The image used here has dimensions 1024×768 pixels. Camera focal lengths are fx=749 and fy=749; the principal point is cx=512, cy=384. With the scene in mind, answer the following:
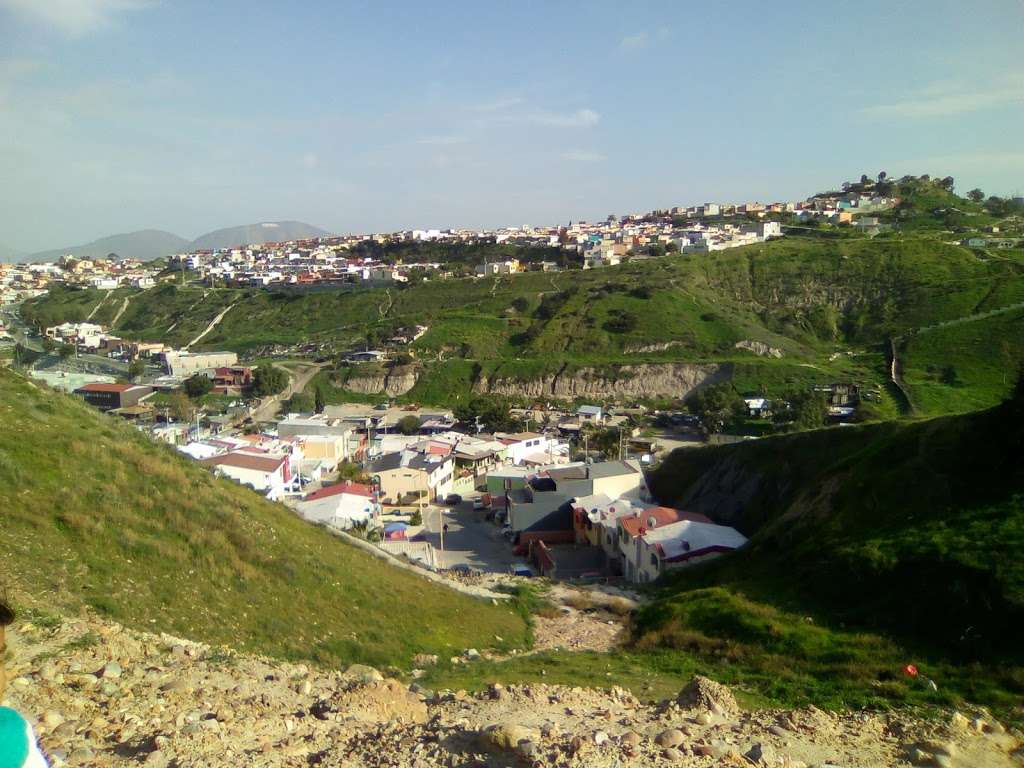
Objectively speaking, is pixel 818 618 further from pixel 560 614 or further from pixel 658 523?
pixel 658 523

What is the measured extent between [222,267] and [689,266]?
269ft

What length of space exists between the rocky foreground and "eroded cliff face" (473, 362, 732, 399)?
154 feet

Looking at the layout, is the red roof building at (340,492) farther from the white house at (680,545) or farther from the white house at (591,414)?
the white house at (591,414)

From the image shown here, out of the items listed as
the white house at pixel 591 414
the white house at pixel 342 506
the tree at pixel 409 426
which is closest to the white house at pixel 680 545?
the white house at pixel 342 506

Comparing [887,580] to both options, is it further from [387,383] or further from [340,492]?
[387,383]

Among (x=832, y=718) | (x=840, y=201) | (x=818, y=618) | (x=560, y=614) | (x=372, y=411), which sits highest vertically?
(x=840, y=201)

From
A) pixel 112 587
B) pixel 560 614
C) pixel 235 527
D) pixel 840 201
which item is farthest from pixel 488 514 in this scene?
pixel 840 201

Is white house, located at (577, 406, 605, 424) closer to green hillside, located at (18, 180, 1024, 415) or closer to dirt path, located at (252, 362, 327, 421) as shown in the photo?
green hillside, located at (18, 180, 1024, 415)

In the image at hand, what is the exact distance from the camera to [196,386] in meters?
55.0

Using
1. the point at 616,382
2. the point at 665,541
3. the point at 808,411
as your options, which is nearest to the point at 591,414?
the point at 616,382

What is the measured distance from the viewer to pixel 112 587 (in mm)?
8492

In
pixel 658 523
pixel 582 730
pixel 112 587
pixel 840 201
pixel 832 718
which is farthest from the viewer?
pixel 840 201

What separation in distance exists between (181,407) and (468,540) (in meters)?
30.3

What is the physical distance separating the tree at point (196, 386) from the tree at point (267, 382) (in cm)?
349
